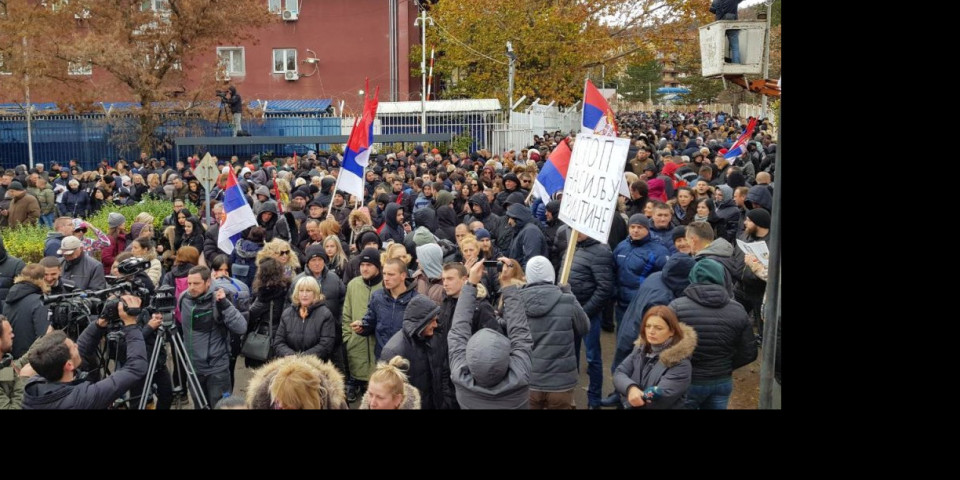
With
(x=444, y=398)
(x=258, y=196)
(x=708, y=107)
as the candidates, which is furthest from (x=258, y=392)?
(x=708, y=107)

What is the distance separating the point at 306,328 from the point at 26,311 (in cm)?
224

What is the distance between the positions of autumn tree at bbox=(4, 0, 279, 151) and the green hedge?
12.6 meters

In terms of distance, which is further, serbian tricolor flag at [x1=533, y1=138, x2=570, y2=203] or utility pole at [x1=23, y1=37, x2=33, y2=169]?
utility pole at [x1=23, y1=37, x2=33, y2=169]

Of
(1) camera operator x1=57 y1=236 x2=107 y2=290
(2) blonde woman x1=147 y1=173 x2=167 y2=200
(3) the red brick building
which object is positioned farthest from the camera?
(3) the red brick building

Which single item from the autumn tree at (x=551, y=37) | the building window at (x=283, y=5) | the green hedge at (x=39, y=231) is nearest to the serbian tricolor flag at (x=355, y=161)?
the green hedge at (x=39, y=231)

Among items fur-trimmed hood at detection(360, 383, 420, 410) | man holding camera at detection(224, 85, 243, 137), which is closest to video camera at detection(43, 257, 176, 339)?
fur-trimmed hood at detection(360, 383, 420, 410)

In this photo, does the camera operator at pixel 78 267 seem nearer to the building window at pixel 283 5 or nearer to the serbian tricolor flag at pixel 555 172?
the serbian tricolor flag at pixel 555 172

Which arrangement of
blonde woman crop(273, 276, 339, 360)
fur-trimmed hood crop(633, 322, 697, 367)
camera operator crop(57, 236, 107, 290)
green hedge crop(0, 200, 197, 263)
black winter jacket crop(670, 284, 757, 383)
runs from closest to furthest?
fur-trimmed hood crop(633, 322, 697, 367), black winter jacket crop(670, 284, 757, 383), blonde woman crop(273, 276, 339, 360), camera operator crop(57, 236, 107, 290), green hedge crop(0, 200, 197, 263)

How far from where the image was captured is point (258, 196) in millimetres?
13102

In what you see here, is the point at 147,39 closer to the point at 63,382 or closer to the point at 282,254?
the point at 282,254

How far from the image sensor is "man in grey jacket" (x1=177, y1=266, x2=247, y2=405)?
22.6ft

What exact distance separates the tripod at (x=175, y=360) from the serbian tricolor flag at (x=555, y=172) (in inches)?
192

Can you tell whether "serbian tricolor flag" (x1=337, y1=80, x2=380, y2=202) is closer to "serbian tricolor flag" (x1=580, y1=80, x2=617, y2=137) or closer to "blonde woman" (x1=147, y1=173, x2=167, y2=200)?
"serbian tricolor flag" (x1=580, y1=80, x2=617, y2=137)

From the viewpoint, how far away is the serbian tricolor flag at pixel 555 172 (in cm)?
1034
